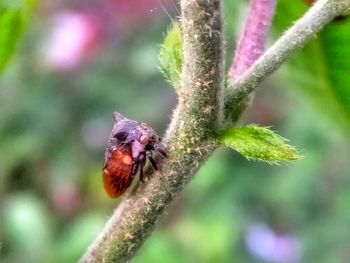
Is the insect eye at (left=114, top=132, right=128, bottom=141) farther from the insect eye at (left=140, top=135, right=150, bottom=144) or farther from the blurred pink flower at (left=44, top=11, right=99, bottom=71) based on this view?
the blurred pink flower at (left=44, top=11, right=99, bottom=71)

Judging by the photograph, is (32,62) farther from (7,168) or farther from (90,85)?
(7,168)

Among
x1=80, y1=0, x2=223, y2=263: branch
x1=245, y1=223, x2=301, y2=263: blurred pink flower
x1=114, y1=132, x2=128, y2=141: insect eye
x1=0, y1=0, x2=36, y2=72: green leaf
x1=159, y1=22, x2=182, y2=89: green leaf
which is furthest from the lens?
x1=245, y1=223, x2=301, y2=263: blurred pink flower

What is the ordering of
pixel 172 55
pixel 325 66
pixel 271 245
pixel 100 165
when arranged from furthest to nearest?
pixel 100 165 < pixel 271 245 < pixel 325 66 < pixel 172 55

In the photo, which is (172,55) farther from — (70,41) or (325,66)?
(70,41)

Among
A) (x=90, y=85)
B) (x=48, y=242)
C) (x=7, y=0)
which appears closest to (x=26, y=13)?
(x=7, y=0)

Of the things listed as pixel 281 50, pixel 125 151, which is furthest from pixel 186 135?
pixel 125 151

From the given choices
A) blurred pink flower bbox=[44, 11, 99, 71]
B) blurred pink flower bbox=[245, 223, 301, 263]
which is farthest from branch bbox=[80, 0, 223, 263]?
blurred pink flower bbox=[44, 11, 99, 71]

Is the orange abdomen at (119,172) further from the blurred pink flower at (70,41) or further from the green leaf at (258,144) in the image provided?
the blurred pink flower at (70,41)
